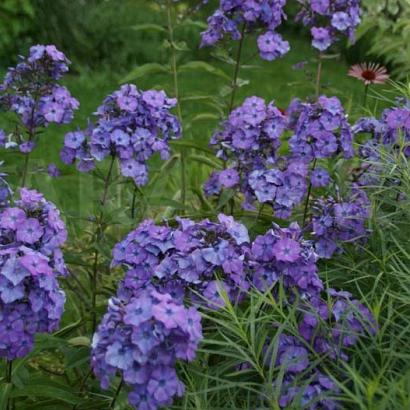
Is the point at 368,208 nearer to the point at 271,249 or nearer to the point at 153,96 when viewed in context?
the point at 271,249

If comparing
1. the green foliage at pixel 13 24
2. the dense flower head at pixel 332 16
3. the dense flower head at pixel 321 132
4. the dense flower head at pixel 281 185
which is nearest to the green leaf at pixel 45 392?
the dense flower head at pixel 281 185

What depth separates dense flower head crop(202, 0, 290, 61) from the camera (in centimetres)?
296

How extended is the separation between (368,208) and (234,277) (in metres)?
0.61

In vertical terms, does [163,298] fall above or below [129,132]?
above

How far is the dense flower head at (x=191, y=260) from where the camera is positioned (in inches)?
74.9

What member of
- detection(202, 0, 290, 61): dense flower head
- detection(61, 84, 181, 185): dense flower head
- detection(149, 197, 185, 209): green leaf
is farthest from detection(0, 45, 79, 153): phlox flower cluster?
detection(202, 0, 290, 61): dense flower head

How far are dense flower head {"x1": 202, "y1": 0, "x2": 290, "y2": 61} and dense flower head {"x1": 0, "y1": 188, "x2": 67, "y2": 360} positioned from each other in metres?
1.22

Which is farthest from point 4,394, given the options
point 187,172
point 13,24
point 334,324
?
point 13,24

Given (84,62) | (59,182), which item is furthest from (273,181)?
(84,62)

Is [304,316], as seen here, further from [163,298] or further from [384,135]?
[384,135]

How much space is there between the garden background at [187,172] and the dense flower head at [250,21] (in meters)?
0.15

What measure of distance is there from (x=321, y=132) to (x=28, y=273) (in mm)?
1081

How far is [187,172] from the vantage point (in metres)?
4.44

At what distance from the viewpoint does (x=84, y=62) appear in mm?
7961
